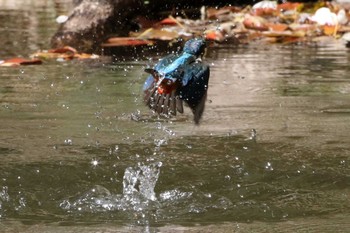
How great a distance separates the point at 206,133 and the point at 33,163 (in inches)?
44.3

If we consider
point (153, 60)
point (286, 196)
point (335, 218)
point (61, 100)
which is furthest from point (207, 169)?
point (153, 60)

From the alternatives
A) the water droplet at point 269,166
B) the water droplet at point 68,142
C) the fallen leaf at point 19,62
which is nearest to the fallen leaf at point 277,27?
the fallen leaf at point 19,62

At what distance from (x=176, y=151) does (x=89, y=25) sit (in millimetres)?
4105

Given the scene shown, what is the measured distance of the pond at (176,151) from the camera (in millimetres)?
3914

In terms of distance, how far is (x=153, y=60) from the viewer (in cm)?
803

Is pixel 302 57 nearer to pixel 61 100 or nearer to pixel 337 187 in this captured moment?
pixel 61 100

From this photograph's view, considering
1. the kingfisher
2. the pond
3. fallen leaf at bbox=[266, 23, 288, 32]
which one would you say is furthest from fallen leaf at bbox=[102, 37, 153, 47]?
the kingfisher

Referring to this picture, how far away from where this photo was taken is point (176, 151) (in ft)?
16.8

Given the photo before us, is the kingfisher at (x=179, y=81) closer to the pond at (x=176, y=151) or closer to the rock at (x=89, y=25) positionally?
the pond at (x=176, y=151)

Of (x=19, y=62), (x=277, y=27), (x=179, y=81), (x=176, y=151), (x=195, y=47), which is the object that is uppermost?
(x=195, y=47)

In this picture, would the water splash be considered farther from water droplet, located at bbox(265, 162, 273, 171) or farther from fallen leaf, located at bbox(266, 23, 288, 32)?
fallen leaf, located at bbox(266, 23, 288, 32)

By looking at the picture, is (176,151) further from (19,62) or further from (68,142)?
(19,62)

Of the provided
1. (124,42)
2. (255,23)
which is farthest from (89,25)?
(255,23)

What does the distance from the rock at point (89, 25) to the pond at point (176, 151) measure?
867mm
